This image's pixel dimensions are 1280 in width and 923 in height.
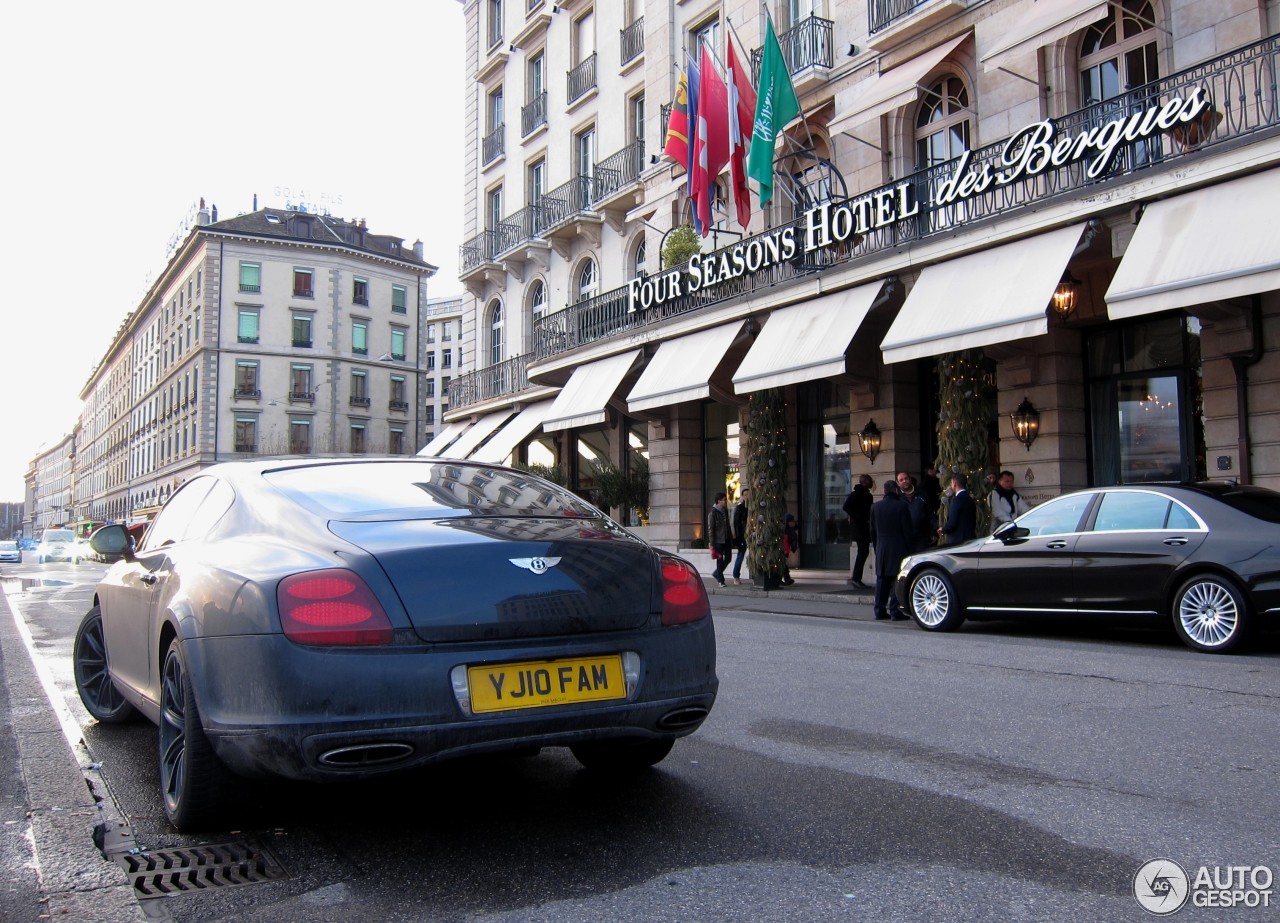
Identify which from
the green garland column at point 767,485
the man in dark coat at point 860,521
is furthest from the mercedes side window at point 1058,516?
the green garland column at point 767,485

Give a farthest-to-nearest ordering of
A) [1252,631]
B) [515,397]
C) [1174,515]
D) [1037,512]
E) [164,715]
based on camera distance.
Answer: [515,397], [1037,512], [1174,515], [1252,631], [164,715]

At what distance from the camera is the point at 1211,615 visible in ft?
28.3

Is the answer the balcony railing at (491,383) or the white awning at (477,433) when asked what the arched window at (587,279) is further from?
the white awning at (477,433)

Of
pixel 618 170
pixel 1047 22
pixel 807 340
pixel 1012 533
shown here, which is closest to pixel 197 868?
pixel 1012 533

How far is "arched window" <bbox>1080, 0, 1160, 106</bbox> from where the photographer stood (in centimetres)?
1502

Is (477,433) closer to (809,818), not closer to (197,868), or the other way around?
(809,818)

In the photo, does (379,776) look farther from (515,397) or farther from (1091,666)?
(515,397)

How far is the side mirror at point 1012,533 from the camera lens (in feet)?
33.2

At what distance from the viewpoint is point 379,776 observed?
3234 mm

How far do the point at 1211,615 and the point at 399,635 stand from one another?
25.2ft

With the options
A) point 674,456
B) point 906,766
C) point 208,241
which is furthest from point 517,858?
point 208,241

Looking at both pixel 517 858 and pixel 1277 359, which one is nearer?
pixel 517 858

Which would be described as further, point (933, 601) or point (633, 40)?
point (633, 40)

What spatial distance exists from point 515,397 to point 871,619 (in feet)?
60.8
